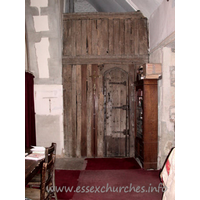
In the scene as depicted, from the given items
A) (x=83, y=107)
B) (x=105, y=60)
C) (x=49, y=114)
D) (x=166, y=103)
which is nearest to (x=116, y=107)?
(x=83, y=107)

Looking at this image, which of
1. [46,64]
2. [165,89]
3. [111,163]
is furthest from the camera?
[46,64]

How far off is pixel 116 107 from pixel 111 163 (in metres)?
1.47

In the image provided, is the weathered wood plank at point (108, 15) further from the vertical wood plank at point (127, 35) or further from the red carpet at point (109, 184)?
the red carpet at point (109, 184)

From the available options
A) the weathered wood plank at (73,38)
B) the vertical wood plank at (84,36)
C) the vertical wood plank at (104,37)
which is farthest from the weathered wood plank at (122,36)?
the weathered wood plank at (73,38)

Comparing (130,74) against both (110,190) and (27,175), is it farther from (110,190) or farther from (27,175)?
(27,175)

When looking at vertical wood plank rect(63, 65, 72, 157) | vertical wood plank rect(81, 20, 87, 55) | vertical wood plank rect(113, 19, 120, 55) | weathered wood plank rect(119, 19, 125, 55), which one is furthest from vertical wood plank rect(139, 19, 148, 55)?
vertical wood plank rect(63, 65, 72, 157)

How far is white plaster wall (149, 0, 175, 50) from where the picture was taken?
3.24m

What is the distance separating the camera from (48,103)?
4.71 m

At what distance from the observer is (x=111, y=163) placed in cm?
439

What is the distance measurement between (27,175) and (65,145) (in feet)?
9.64

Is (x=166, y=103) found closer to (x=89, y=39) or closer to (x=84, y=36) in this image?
(x=89, y=39)

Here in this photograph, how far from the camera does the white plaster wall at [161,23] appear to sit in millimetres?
3242
